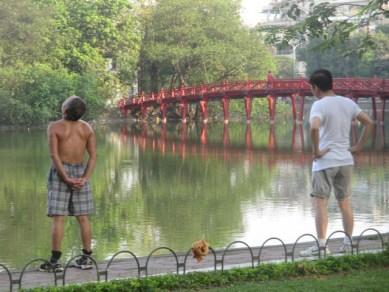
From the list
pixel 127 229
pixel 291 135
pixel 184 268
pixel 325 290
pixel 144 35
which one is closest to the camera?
pixel 325 290

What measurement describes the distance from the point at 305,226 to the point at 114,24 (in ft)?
115

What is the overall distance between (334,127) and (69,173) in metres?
2.21

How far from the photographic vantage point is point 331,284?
6.29 meters

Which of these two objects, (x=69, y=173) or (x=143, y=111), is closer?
(x=69, y=173)

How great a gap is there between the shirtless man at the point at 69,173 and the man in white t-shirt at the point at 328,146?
186 cm

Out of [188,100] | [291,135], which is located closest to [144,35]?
[188,100]

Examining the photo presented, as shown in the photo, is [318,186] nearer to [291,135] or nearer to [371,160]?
[371,160]

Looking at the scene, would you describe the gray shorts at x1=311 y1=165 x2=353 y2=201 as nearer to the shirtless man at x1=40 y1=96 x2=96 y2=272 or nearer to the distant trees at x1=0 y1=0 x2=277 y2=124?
the shirtless man at x1=40 y1=96 x2=96 y2=272

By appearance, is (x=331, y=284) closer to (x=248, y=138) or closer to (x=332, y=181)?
(x=332, y=181)

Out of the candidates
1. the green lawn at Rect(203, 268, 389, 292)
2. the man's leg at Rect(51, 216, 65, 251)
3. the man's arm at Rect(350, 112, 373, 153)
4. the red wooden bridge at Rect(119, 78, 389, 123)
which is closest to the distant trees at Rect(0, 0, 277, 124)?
the red wooden bridge at Rect(119, 78, 389, 123)

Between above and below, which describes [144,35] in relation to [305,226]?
above

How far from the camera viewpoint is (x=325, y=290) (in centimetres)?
606

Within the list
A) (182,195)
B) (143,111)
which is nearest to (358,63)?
(143,111)

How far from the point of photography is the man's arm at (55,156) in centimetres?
723
